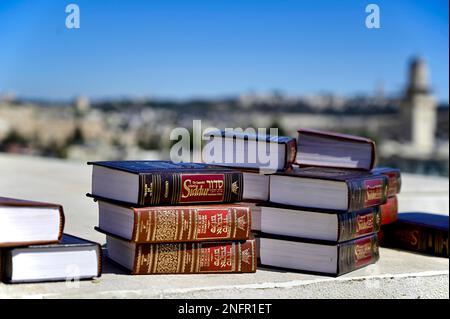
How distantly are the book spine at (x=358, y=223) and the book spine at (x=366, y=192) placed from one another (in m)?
0.03

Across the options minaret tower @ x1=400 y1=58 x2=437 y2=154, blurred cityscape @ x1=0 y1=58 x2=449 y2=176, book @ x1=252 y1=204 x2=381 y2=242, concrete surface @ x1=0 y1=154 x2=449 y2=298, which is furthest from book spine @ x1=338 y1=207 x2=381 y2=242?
minaret tower @ x1=400 y1=58 x2=437 y2=154

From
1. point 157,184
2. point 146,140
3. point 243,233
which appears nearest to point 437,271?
point 243,233

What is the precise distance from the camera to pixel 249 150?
239 cm

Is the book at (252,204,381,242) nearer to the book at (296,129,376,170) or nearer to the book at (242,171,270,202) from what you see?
the book at (242,171,270,202)

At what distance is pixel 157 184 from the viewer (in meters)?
2.05

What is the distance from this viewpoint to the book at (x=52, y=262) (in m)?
1.86

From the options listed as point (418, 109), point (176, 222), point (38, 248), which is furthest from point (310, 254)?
point (418, 109)

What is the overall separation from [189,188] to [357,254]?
0.62 m

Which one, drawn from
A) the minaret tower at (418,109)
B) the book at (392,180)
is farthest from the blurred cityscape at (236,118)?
the book at (392,180)

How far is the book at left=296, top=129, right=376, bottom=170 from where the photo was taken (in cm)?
252

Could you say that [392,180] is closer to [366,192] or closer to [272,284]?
[366,192]
